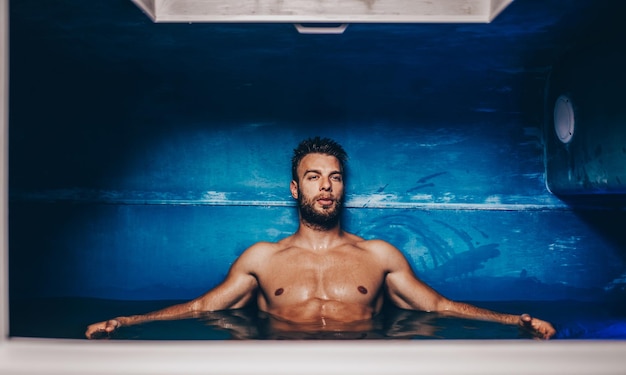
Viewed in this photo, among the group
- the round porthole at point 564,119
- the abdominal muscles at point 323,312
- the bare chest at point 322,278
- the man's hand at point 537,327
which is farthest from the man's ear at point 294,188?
the round porthole at point 564,119

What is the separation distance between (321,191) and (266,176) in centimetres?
59

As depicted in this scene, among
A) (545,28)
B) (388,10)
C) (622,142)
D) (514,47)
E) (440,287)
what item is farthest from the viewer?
(440,287)

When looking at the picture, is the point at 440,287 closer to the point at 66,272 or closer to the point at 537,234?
the point at 537,234

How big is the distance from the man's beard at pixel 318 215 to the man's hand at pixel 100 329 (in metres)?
1.23

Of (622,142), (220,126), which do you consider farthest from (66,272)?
(622,142)

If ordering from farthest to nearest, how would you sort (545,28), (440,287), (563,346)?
(440,287), (545,28), (563,346)

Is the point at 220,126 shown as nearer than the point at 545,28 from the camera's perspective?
No

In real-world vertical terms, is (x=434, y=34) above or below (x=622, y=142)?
above

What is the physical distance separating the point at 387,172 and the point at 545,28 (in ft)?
4.39

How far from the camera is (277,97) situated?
3555mm

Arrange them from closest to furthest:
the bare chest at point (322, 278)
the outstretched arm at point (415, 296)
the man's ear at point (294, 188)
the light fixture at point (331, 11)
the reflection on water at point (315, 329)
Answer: the light fixture at point (331, 11), the reflection on water at point (315, 329), the outstretched arm at point (415, 296), the bare chest at point (322, 278), the man's ear at point (294, 188)

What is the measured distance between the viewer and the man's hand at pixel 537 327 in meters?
2.30

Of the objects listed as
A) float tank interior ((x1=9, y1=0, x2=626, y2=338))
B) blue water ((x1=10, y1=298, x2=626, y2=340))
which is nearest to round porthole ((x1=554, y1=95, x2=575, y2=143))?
float tank interior ((x1=9, y1=0, x2=626, y2=338))

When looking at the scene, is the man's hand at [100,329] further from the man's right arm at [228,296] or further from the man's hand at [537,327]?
the man's hand at [537,327]
